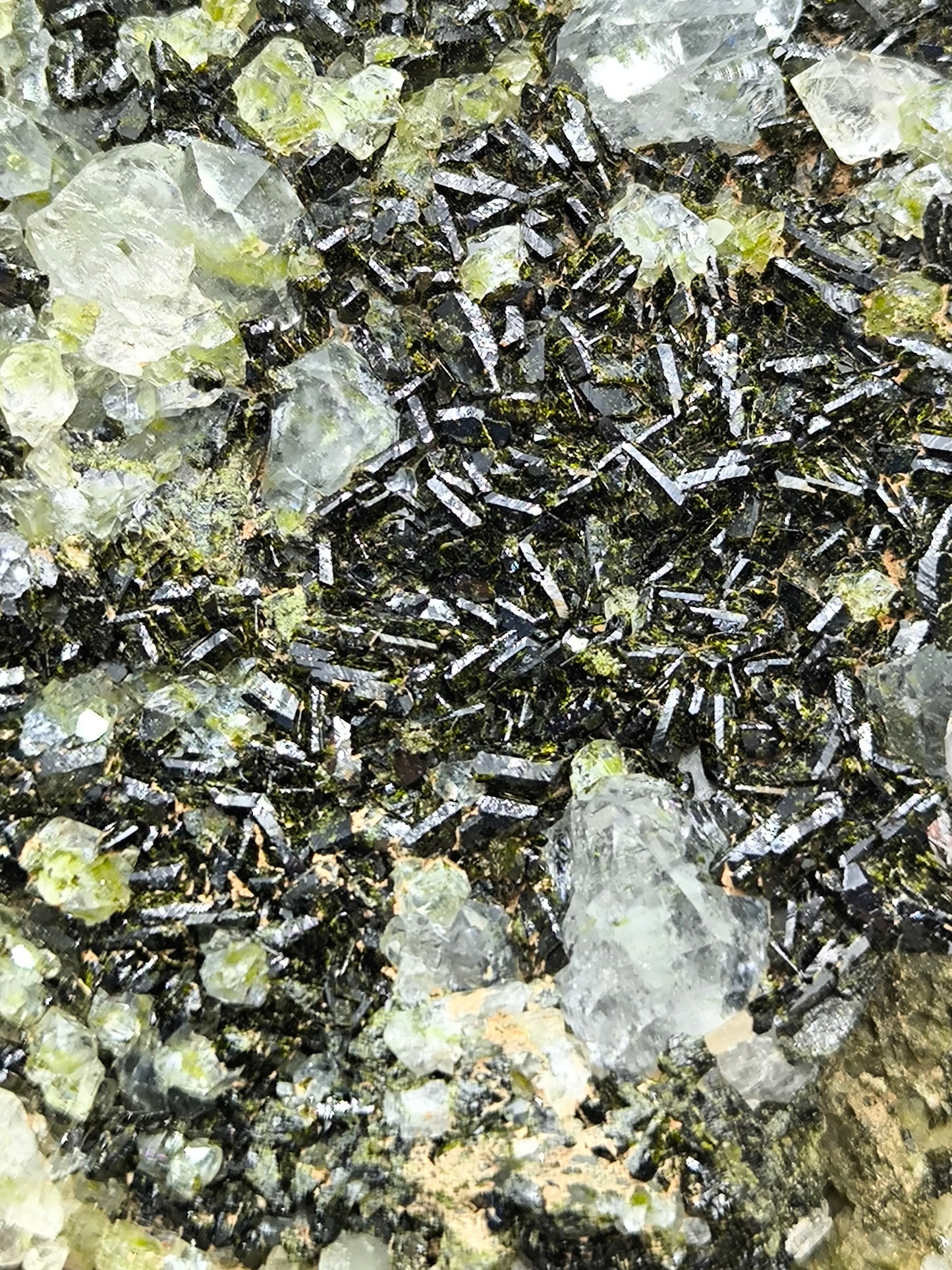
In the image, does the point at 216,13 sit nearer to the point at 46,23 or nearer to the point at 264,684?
the point at 46,23

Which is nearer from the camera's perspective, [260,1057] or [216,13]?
[260,1057]

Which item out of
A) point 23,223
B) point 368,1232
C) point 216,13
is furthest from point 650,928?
point 216,13

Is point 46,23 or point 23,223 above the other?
point 46,23

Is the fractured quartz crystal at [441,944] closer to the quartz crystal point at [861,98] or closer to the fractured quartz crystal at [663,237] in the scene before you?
the fractured quartz crystal at [663,237]

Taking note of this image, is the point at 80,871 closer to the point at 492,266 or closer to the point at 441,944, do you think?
the point at 441,944

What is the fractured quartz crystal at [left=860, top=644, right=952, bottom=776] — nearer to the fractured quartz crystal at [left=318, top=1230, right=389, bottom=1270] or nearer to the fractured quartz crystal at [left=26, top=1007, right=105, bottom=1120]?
the fractured quartz crystal at [left=318, top=1230, right=389, bottom=1270]

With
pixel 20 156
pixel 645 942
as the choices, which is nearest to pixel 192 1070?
pixel 645 942
